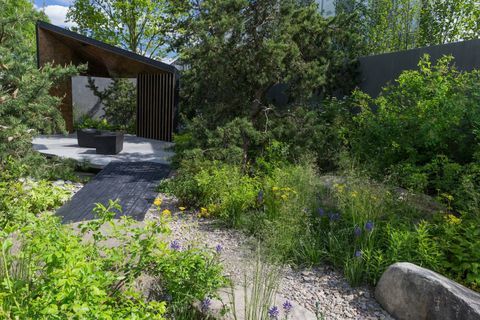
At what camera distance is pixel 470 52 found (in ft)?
18.5

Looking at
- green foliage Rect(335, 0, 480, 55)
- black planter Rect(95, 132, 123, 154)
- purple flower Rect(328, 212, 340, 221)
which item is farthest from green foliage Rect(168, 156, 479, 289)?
green foliage Rect(335, 0, 480, 55)

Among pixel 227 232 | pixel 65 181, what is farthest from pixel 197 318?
pixel 65 181

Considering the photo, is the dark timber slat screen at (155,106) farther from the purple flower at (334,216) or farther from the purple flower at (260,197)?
the purple flower at (334,216)

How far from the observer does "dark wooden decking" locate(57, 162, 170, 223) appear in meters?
4.61

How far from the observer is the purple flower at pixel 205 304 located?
94.0 inches

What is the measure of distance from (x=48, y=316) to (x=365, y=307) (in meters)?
2.29

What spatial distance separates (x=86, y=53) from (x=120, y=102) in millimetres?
2897

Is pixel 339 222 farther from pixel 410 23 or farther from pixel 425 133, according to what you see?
pixel 410 23

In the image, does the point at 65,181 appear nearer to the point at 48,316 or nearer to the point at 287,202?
the point at 287,202

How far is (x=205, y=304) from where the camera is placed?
2.41 m

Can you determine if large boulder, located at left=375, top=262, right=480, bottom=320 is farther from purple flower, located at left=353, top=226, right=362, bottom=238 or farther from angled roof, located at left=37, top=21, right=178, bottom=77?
angled roof, located at left=37, top=21, right=178, bottom=77

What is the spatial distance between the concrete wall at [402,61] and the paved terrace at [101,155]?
14.1 feet

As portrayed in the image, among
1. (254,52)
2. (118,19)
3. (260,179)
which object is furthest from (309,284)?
(118,19)

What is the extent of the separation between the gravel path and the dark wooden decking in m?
1.10
